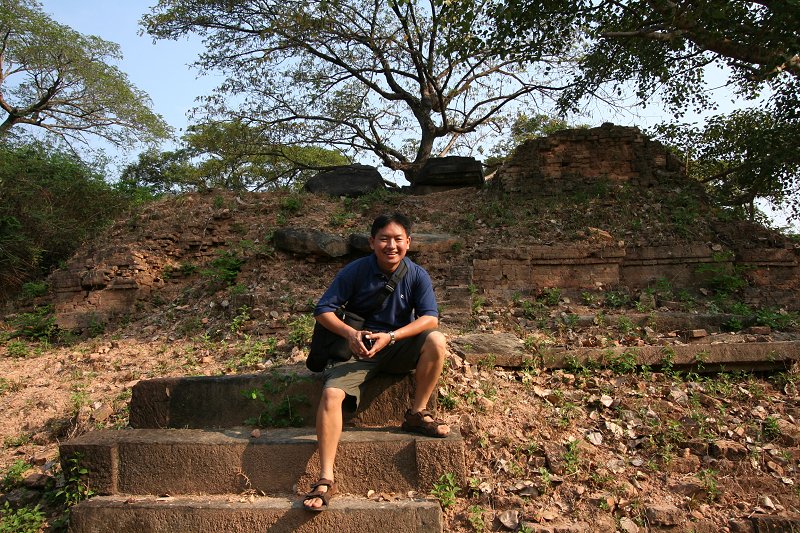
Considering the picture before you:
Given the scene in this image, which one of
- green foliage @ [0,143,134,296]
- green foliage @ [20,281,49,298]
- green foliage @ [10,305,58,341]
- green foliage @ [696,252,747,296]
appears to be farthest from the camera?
green foliage @ [0,143,134,296]

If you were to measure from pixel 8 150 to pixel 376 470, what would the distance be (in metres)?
13.0

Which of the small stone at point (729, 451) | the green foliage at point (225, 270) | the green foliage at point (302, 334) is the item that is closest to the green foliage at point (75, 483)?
the green foliage at point (302, 334)

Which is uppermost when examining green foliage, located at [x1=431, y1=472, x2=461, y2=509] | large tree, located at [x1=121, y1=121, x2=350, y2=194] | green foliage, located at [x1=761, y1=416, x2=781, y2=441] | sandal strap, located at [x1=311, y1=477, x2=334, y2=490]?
large tree, located at [x1=121, y1=121, x2=350, y2=194]

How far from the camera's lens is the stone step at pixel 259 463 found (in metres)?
2.78

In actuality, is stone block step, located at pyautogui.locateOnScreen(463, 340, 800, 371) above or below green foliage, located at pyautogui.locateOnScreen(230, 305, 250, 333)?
below

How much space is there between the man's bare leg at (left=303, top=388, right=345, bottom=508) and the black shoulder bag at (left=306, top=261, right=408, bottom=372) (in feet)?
0.95

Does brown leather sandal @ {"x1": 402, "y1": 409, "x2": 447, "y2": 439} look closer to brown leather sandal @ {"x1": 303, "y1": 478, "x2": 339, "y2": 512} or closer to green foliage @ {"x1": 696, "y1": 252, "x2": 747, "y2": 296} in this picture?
brown leather sandal @ {"x1": 303, "y1": 478, "x2": 339, "y2": 512}

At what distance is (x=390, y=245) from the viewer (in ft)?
9.92

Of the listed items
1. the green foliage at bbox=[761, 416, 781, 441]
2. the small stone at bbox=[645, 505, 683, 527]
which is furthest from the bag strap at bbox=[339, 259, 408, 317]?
the green foliage at bbox=[761, 416, 781, 441]

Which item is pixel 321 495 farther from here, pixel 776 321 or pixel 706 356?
pixel 776 321

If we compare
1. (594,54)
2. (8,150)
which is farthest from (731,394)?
(8,150)

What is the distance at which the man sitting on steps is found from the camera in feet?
8.99

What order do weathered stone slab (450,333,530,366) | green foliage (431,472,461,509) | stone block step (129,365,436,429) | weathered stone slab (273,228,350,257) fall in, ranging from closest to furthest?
1. green foliage (431,472,461,509)
2. stone block step (129,365,436,429)
3. weathered stone slab (450,333,530,366)
4. weathered stone slab (273,228,350,257)

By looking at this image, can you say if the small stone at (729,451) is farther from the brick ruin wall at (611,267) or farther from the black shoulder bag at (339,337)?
the brick ruin wall at (611,267)
